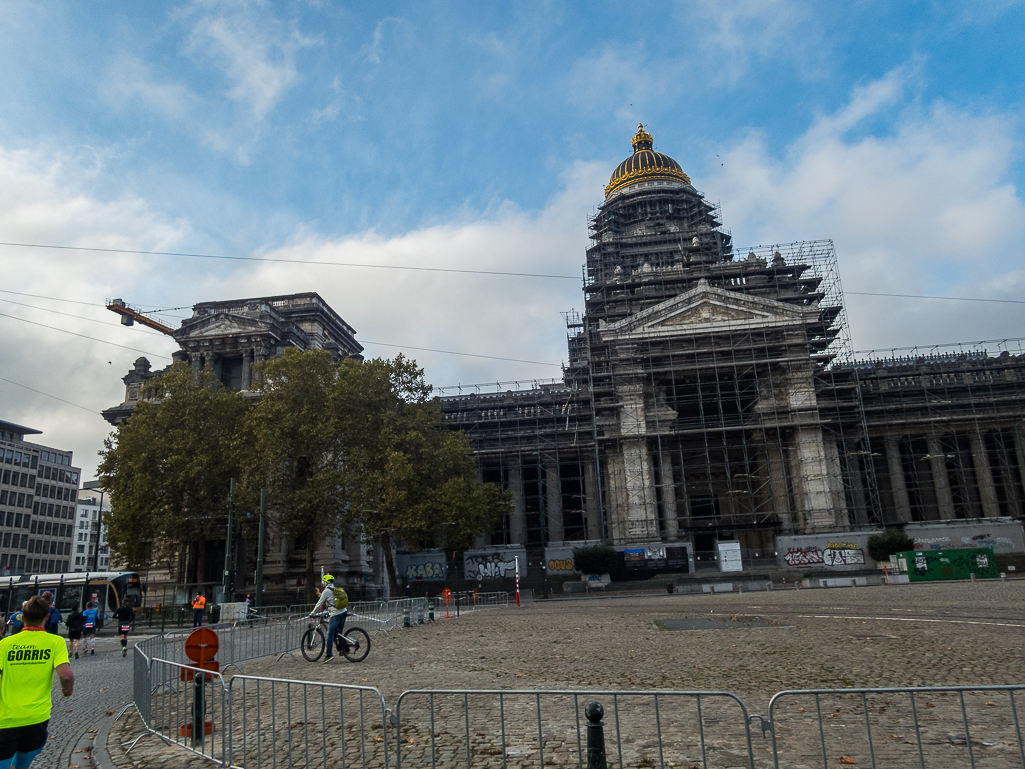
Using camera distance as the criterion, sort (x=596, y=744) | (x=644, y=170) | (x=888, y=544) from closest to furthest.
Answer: (x=596, y=744) → (x=888, y=544) → (x=644, y=170)

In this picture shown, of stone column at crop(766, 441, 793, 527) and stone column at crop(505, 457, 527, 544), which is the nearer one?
stone column at crop(766, 441, 793, 527)

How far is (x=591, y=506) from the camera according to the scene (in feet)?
193

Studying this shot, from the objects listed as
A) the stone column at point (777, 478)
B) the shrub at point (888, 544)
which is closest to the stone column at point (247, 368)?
the stone column at point (777, 478)

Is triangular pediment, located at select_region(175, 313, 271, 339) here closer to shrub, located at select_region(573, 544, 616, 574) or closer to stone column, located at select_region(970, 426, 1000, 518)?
shrub, located at select_region(573, 544, 616, 574)

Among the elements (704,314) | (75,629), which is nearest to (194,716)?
(75,629)

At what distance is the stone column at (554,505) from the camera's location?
193 feet

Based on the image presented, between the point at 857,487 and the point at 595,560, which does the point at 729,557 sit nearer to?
the point at 595,560

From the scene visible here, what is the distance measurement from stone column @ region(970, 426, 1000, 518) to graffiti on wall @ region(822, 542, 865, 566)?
1314cm

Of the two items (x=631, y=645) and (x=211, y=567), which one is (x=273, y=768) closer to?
(x=631, y=645)

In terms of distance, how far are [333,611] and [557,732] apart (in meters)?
8.08

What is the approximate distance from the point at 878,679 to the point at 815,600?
20865 mm

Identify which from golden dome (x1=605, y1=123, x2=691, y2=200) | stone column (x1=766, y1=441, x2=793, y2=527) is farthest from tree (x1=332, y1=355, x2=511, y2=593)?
golden dome (x1=605, y1=123, x2=691, y2=200)

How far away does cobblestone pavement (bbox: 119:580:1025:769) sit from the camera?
738 cm

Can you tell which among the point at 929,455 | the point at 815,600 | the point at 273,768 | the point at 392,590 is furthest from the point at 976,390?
the point at 273,768
